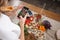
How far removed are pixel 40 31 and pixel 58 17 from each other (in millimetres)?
597

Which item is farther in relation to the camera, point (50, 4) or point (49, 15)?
point (50, 4)

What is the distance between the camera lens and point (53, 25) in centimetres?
196

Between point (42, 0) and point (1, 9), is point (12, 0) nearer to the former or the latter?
point (1, 9)

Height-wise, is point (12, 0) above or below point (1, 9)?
above

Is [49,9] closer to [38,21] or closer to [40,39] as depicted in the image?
[38,21]

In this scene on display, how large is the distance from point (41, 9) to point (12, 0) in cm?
93

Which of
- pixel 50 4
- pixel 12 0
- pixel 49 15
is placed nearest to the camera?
pixel 12 0

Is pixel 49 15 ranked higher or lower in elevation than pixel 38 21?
higher

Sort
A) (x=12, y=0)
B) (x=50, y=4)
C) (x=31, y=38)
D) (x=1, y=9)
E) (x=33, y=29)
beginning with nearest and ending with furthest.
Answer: (x=1, y=9) → (x=12, y=0) → (x=31, y=38) → (x=33, y=29) → (x=50, y=4)

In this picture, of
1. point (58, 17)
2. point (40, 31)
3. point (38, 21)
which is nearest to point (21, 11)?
point (38, 21)

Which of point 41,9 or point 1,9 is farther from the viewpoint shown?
point 41,9

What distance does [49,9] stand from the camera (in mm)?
2332

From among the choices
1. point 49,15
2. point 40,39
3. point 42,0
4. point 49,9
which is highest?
point 42,0

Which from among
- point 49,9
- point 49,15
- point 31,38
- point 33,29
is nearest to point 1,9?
point 31,38
